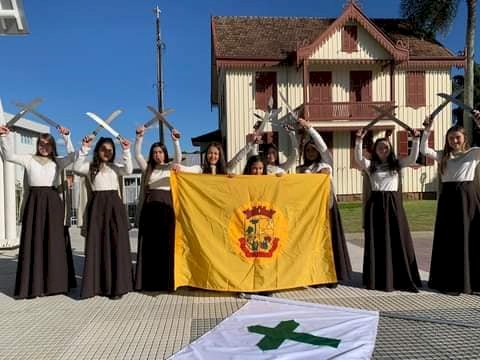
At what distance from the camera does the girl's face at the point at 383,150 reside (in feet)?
18.0

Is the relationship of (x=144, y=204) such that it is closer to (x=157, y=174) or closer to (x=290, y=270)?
(x=157, y=174)

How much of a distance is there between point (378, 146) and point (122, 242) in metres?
3.25

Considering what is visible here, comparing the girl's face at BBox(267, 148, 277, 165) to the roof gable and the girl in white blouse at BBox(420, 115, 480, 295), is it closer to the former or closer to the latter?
the girl in white blouse at BBox(420, 115, 480, 295)

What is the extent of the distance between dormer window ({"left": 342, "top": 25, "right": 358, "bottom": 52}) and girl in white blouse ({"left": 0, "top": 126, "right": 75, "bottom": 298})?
60.0 ft

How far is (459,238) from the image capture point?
204 inches

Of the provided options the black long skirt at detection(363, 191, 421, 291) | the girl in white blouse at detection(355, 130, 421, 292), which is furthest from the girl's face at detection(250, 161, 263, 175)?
the black long skirt at detection(363, 191, 421, 291)

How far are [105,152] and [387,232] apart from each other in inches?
135

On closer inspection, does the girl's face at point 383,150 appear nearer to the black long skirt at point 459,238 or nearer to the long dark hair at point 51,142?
the black long skirt at point 459,238

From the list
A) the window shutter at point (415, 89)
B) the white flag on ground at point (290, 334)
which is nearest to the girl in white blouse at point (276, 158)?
the white flag on ground at point (290, 334)

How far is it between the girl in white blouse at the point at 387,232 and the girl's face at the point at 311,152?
60 cm

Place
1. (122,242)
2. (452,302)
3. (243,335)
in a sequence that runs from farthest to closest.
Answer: (122,242), (452,302), (243,335)

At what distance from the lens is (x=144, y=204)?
17.9 ft

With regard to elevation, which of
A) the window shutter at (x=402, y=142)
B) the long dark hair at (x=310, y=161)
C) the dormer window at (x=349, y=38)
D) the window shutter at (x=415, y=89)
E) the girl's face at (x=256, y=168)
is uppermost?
the dormer window at (x=349, y=38)

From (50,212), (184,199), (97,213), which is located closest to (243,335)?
(184,199)
